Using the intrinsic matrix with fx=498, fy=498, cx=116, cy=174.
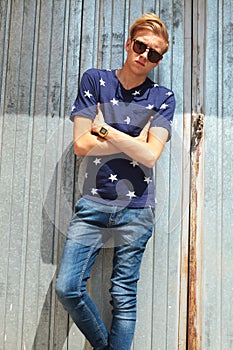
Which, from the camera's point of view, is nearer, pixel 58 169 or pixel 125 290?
pixel 125 290

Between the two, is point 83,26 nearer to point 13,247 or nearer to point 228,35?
point 228,35

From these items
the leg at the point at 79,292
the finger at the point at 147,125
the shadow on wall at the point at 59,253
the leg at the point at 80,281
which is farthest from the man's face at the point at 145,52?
the leg at the point at 79,292

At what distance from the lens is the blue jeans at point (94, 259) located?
2.25 m

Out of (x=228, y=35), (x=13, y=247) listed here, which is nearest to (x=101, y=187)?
(x=13, y=247)

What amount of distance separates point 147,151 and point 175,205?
0.43m

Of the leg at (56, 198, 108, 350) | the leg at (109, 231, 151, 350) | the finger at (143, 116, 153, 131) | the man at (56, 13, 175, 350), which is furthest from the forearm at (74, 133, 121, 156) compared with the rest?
the leg at (109, 231, 151, 350)

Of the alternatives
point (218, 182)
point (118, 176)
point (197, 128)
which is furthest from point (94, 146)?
point (218, 182)

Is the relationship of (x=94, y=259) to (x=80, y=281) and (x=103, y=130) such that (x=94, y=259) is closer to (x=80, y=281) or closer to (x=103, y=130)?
(x=80, y=281)

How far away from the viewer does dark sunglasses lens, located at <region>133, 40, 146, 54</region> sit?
2357mm

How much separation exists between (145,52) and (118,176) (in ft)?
1.97

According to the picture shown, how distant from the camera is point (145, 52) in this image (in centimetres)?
236

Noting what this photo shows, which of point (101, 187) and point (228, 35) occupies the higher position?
point (228, 35)

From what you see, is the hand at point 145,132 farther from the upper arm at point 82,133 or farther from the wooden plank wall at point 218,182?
the wooden plank wall at point 218,182

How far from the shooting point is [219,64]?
2645 mm
